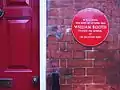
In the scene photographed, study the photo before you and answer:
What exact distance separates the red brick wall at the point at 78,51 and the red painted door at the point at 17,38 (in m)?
0.20

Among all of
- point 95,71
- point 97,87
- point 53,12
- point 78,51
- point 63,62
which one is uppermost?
point 53,12

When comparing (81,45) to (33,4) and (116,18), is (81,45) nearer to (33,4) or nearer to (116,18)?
(116,18)

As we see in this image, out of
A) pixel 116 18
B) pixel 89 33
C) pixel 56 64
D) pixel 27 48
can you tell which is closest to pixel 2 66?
pixel 27 48

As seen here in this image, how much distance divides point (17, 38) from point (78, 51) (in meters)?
0.69

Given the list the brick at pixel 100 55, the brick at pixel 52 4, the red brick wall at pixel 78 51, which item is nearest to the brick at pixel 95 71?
Result: the red brick wall at pixel 78 51

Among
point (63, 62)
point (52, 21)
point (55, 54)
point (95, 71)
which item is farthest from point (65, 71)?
point (52, 21)

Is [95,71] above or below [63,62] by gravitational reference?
below

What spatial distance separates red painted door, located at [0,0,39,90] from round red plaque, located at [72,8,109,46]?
0.45 meters

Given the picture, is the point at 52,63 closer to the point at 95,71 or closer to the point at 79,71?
the point at 79,71

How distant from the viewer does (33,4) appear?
3.16 metres

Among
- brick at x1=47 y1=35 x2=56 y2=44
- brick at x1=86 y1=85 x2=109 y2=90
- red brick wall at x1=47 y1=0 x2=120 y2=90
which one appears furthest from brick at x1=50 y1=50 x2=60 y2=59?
brick at x1=86 y1=85 x2=109 y2=90

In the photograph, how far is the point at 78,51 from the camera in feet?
10.2

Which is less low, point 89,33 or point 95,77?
point 89,33

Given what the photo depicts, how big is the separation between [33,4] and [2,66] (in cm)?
77
